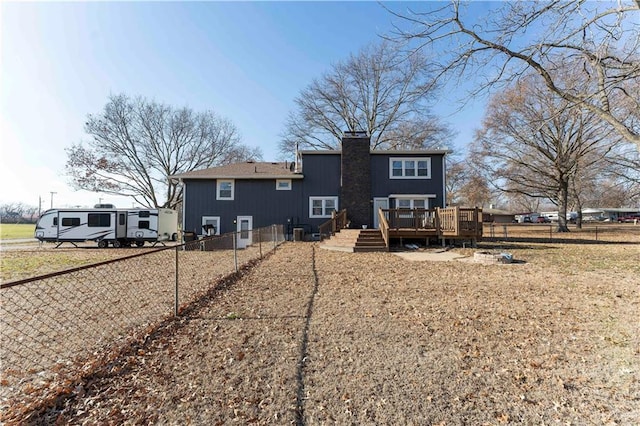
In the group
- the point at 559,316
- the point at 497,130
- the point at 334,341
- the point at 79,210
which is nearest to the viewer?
the point at 334,341

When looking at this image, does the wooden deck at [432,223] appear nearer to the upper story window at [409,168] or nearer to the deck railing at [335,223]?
the deck railing at [335,223]

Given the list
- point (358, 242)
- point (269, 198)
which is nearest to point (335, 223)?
point (358, 242)

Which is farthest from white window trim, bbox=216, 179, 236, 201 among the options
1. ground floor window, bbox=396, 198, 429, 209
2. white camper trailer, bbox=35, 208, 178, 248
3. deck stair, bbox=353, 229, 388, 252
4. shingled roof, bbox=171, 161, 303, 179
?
ground floor window, bbox=396, 198, 429, 209

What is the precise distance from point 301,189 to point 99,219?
39.6 feet

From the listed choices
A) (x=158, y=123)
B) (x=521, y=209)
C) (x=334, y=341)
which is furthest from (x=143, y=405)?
(x=521, y=209)

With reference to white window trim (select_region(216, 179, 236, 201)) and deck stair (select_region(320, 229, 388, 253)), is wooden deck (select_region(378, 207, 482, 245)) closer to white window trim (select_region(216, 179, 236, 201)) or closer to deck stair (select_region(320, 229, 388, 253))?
deck stair (select_region(320, 229, 388, 253))

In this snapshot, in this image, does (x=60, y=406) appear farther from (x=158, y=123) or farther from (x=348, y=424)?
(x=158, y=123)

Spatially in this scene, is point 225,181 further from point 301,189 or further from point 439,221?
point 439,221

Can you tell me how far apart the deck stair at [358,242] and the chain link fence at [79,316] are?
598 centimetres

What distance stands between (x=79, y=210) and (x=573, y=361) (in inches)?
892

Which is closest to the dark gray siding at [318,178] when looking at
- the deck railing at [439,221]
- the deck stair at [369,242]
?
the deck stair at [369,242]

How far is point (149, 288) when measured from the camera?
270 inches

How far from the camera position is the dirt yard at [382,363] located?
239 cm

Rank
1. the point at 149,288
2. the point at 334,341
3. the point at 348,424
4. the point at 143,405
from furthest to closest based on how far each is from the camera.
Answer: the point at 149,288 < the point at 334,341 < the point at 143,405 < the point at 348,424
